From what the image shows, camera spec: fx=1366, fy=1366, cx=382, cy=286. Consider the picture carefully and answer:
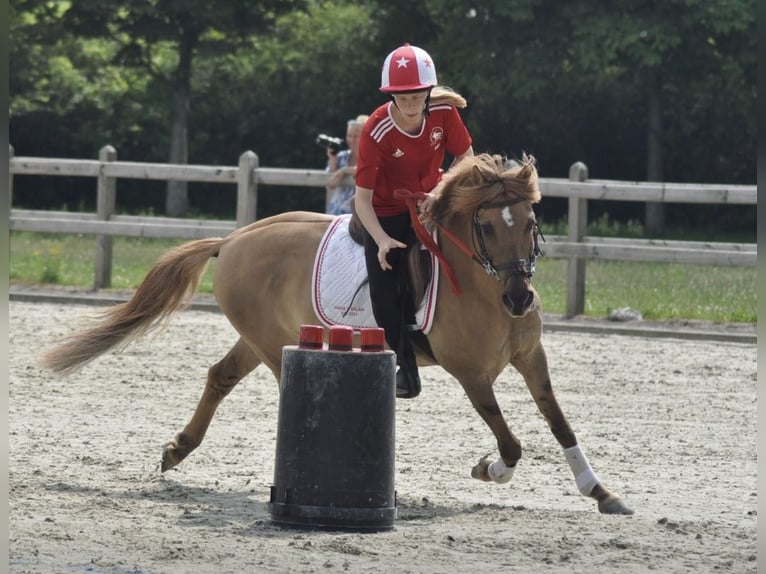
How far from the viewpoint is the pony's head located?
613cm

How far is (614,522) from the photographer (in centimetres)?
595

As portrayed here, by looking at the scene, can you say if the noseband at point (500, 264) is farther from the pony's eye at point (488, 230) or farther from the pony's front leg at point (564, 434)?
the pony's front leg at point (564, 434)

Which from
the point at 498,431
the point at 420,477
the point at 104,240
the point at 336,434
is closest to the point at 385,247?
the point at 498,431

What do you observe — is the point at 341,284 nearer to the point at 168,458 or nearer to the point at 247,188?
the point at 168,458

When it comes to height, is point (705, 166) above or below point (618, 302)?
above

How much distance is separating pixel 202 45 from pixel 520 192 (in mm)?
24499

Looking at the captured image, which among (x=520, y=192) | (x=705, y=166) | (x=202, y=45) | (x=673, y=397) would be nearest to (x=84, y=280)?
(x=673, y=397)

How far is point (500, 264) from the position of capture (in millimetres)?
6215

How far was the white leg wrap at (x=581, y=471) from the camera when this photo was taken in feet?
20.8

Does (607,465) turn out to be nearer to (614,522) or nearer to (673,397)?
(614,522)

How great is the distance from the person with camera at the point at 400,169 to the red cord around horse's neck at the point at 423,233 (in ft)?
0.10

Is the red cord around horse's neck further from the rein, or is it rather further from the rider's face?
the rider's face

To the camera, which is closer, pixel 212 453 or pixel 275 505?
pixel 275 505

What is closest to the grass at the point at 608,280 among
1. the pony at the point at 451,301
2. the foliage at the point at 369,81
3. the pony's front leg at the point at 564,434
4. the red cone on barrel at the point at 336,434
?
the pony at the point at 451,301
